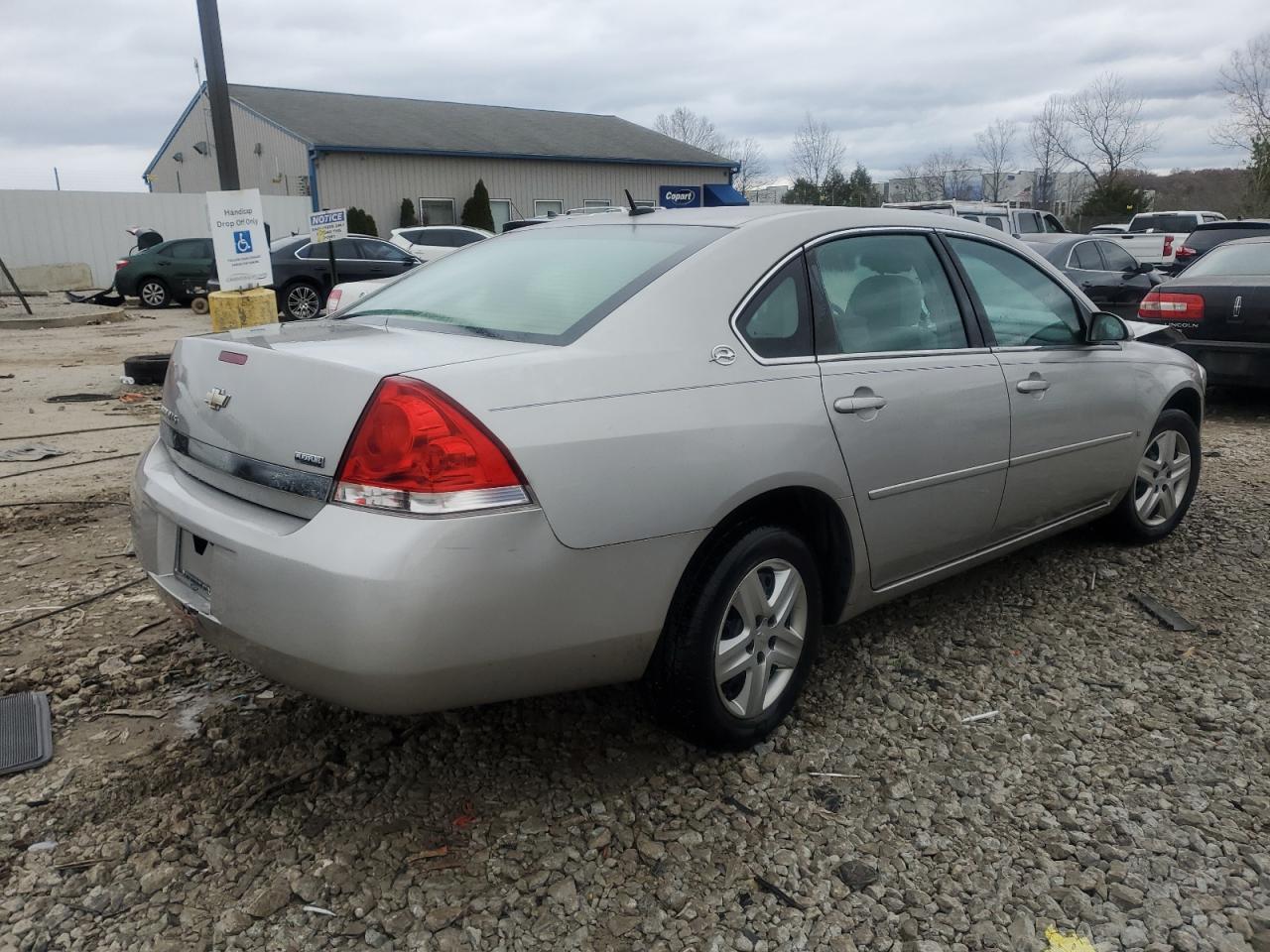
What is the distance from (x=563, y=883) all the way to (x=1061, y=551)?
130 inches

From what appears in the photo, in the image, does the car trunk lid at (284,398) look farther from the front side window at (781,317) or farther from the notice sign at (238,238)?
the notice sign at (238,238)

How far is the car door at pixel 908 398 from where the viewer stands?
3.12 meters

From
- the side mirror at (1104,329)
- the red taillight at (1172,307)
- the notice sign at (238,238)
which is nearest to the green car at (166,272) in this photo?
the notice sign at (238,238)

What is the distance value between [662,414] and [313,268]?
54.2 feet

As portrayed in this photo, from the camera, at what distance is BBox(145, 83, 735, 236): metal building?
3028 centimetres

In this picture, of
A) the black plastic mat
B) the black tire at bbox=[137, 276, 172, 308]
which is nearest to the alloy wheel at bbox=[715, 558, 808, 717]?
the black plastic mat

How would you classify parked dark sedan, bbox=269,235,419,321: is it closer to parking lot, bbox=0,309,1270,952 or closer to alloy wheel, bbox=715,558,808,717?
parking lot, bbox=0,309,1270,952

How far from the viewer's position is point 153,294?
68.8ft

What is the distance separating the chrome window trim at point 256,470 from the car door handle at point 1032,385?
2534 mm

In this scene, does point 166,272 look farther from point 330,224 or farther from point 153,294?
point 330,224

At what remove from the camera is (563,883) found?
2.46 m

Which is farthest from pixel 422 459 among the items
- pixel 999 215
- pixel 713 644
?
pixel 999 215

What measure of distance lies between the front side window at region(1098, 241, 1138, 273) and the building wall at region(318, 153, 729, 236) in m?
21.9

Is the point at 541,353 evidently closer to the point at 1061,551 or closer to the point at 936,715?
the point at 936,715
